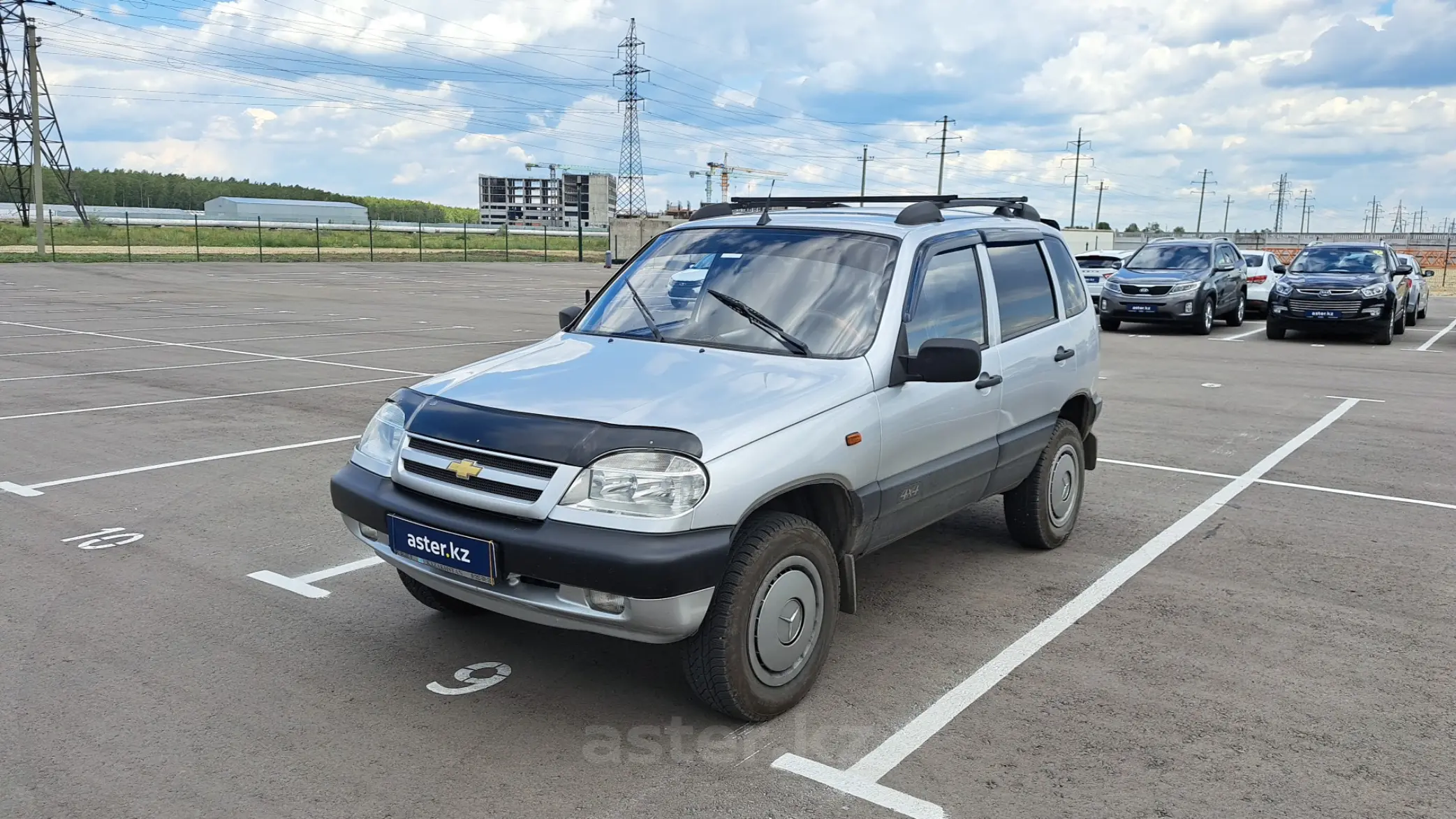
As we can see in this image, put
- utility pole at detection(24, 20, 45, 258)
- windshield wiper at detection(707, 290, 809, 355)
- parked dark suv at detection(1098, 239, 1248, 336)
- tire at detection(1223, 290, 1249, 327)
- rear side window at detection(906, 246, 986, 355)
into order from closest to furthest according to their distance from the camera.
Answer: windshield wiper at detection(707, 290, 809, 355)
rear side window at detection(906, 246, 986, 355)
parked dark suv at detection(1098, 239, 1248, 336)
tire at detection(1223, 290, 1249, 327)
utility pole at detection(24, 20, 45, 258)

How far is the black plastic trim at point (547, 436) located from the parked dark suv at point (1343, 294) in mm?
18334

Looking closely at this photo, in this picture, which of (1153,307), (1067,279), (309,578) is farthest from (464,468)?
(1153,307)

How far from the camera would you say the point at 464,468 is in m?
3.68

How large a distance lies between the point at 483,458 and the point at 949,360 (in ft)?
6.03

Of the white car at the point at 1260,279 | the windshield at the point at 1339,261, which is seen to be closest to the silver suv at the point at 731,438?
the windshield at the point at 1339,261

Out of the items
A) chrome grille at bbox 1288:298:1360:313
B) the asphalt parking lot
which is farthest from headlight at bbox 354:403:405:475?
chrome grille at bbox 1288:298:1360:313

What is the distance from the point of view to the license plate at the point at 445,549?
3.58 m

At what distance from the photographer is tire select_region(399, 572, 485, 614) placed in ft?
15.3

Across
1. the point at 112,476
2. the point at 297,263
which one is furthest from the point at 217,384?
the point at 297,263

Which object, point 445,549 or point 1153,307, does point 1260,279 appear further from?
point 445,549

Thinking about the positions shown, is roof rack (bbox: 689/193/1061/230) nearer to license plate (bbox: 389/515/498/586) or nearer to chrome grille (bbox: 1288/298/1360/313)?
license plate (bbox: 389/515/498/586)

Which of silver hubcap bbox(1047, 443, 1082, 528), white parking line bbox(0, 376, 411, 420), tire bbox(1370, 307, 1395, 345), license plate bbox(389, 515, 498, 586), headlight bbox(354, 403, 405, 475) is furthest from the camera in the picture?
tire bbox(1370, 307, 1395, 345)

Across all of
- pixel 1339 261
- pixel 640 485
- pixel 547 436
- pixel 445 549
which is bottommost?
pixel 445 549

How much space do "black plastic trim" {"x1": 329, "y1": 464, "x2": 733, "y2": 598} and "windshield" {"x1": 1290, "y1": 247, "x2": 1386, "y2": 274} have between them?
1961 cm
